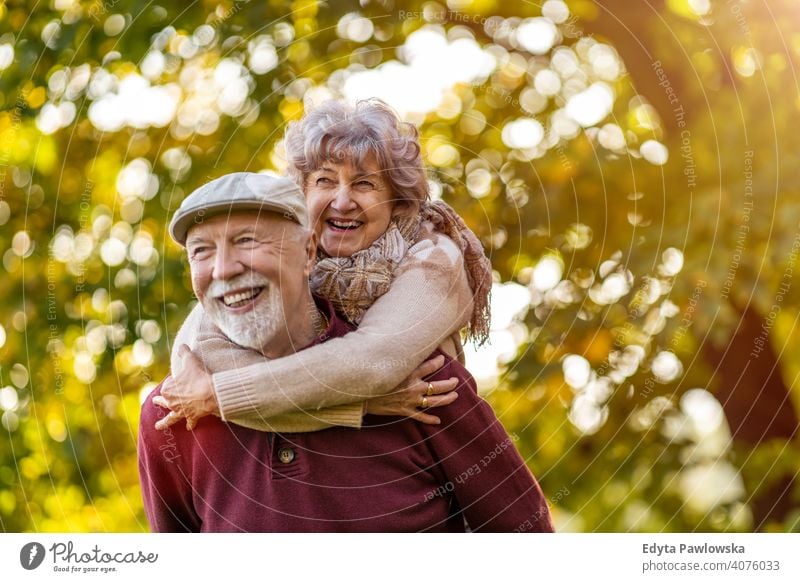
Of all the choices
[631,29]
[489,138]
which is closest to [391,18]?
[489,138]

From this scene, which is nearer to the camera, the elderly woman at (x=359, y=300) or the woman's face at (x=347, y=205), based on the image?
the elderly woman at (x=359, y=300)

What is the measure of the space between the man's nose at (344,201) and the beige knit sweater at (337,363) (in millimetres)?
129

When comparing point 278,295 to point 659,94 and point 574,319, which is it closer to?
point 574,319

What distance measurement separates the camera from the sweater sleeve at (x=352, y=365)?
1707mm

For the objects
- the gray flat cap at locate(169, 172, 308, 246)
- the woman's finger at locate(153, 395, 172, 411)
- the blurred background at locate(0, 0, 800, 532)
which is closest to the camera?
the gray flat cap at locate(169, 172, 308, 246)

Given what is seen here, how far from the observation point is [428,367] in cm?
182

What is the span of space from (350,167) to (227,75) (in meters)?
1.41

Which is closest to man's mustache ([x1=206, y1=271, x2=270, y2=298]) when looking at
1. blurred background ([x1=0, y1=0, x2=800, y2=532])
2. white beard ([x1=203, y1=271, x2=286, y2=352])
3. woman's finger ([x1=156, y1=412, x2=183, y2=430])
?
white beard ([x1=203, y1=271, x2=286, y2=352])

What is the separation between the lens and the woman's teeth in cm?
185

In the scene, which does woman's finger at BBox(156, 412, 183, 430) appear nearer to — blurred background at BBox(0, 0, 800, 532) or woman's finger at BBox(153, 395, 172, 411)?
woman's finger at BBox(153, 395, 172, 411)

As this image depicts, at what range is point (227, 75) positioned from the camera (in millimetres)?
3129

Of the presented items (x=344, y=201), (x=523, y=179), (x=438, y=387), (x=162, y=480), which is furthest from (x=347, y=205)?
(x=523, y=179)

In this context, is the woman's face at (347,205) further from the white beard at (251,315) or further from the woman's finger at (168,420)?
the woman's finger at (168,420)

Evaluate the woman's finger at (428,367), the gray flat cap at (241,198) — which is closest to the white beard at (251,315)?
the gray flat cap at (241,198)
